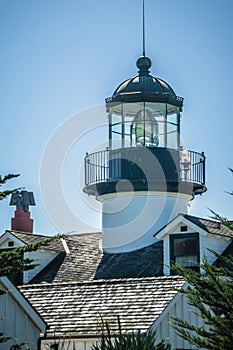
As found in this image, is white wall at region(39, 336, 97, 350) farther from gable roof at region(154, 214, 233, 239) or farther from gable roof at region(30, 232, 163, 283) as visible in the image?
gable roof at region(154, 214, 233, 239)

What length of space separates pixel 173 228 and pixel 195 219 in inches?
26.7

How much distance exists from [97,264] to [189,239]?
11.6 ft

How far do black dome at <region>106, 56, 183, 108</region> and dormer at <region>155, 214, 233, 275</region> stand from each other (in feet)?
16.7

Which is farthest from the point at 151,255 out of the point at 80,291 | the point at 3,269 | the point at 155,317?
the point at 3,269

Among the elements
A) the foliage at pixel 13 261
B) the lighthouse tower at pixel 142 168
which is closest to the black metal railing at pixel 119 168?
the lighthouse tower at pixel 142 168

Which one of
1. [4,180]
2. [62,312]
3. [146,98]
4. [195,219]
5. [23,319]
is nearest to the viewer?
[4,180]

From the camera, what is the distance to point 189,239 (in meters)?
26.2

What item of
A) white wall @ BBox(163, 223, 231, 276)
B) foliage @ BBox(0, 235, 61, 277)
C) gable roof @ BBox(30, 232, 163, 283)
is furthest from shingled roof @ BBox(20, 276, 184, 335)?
gable roof @ BBox(30, 232, 163, 283)

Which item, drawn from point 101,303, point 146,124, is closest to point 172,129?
point 146,124

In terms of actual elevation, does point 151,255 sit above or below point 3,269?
above

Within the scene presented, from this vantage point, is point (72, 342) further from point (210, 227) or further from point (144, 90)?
point (144, 90)

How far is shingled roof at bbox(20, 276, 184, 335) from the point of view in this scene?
62.2ft

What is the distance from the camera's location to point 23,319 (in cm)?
1852

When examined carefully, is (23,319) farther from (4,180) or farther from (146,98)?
(146,98)
